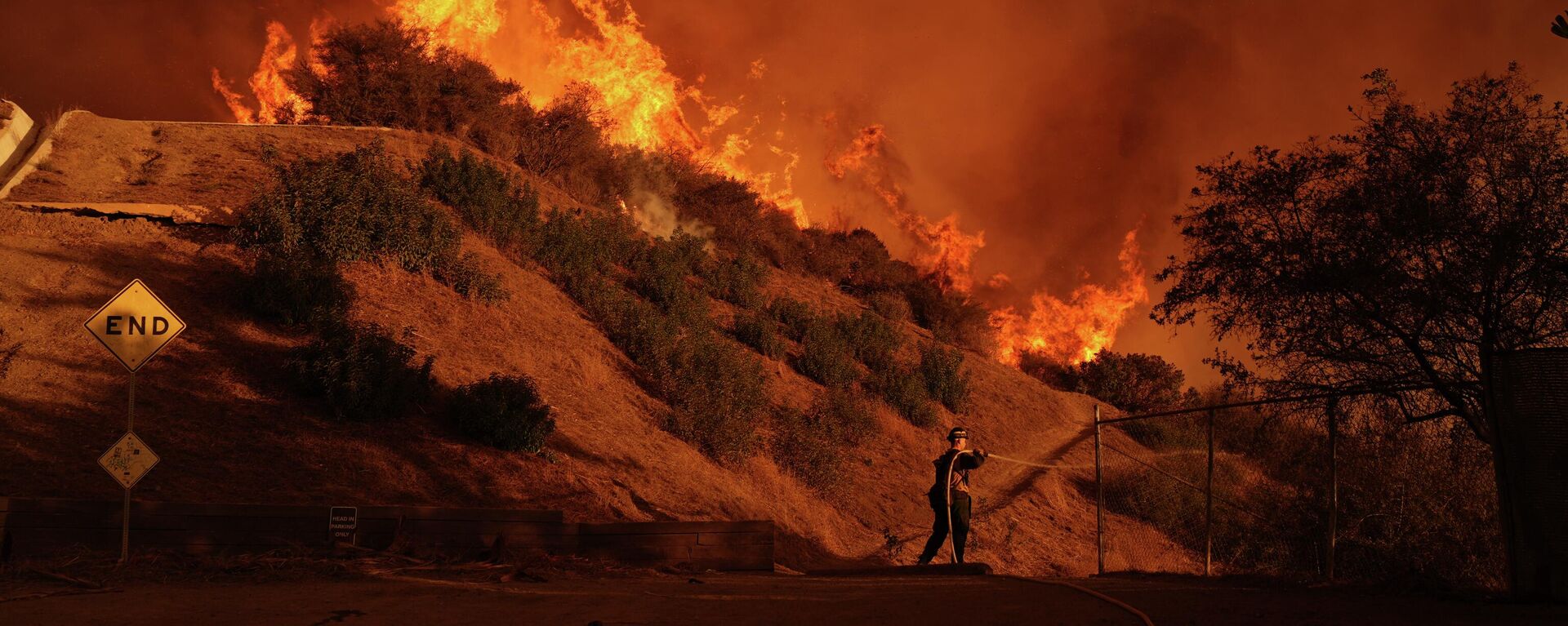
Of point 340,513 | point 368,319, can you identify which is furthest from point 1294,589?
point 368,319

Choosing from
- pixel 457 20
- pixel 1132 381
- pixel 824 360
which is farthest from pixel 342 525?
pixel 1132 381

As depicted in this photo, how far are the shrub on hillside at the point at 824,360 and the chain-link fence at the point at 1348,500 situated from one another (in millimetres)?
12224

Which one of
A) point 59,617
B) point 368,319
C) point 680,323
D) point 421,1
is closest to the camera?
point 59,617

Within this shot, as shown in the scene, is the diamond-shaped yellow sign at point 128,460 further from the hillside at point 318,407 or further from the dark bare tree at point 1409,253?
the dark bare tree at point 1409,253

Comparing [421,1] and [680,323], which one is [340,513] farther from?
[421,1]

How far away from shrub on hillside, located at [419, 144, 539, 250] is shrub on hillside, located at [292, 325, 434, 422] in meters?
11.2

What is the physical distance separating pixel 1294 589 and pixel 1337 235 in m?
4.88

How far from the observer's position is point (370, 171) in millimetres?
23250

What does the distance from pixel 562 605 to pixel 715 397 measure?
14.4m

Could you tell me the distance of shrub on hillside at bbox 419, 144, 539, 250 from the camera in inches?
1094

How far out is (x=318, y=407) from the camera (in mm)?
15953

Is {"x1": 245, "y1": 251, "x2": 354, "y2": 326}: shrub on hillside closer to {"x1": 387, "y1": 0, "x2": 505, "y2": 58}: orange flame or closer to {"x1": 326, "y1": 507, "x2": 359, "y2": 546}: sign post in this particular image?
{"x1": 326, "y1": 507, "x2": 359, "y2": 546}: sign post

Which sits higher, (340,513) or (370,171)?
(370,171)

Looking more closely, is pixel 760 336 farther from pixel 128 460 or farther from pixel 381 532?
pixel 128 460
